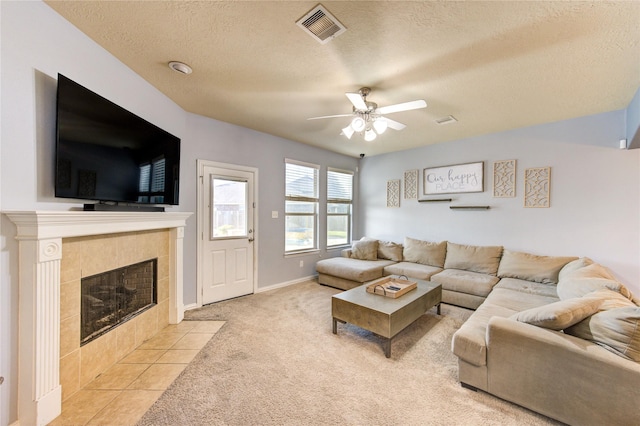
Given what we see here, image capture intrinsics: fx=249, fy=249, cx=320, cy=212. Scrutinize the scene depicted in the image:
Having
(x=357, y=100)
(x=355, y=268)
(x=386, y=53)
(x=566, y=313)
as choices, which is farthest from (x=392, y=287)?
(x=386, y=53)

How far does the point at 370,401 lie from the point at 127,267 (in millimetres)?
2406

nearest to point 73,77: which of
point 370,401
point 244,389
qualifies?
point 244,389

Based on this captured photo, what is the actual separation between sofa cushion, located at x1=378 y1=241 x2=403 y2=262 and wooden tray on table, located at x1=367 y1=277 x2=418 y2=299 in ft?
5.00

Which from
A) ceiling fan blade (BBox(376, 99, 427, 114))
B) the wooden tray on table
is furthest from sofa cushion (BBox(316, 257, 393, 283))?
ceiling fan blade (BBox(376, 99, 427, 114))

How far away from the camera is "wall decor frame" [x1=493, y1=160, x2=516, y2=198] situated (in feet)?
12.6

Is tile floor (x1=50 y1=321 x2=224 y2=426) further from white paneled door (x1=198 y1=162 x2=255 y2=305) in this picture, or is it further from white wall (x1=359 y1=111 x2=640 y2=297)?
white wall (x1=359 y1=111 x2=640 y2=297)

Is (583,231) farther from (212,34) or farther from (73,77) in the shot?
(73,77)

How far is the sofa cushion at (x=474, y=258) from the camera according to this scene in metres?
3.74

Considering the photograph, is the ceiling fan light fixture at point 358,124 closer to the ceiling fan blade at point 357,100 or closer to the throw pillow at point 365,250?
the ceiling fan blade at point 357,100

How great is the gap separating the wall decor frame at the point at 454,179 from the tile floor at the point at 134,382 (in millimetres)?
4249

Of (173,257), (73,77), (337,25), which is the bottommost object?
(173,257)

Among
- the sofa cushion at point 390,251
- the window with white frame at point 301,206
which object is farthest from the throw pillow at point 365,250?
the window with white frame at point 301,206

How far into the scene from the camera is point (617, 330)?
1454 mm

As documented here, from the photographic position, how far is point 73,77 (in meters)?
1.82
